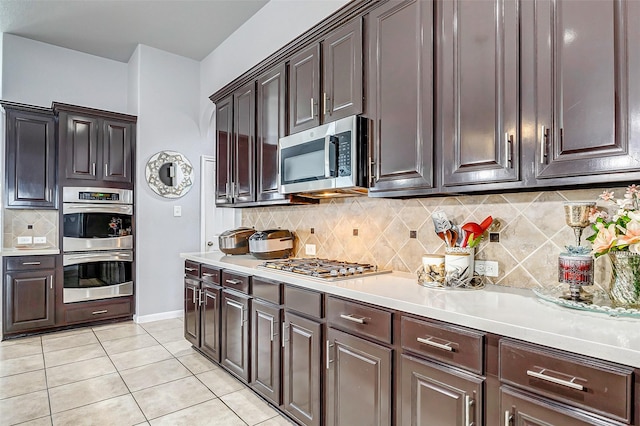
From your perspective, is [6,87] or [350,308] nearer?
[350,308]

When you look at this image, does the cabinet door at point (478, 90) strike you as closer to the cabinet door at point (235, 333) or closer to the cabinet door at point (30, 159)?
the cabinet door at point (235, 333)

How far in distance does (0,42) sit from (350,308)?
4904 mm

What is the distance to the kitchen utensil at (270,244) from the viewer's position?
2975 millimetres

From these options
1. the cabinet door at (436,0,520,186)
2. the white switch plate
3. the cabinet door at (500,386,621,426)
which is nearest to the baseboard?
the white switch plate

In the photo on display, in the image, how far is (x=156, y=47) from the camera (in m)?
4.52

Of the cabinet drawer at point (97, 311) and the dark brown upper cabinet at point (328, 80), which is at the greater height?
the dark brown upper cabinet at point (328, 80)

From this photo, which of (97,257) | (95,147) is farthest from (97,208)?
(95,147)

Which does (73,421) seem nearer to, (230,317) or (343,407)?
(230,317)

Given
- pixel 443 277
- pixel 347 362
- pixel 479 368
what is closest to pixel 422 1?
pixel 443 277

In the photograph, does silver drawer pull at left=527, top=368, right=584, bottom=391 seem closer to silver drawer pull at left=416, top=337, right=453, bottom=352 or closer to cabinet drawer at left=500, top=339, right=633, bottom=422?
cabinet drawer at left=500, top=339, right=633, bottom=422

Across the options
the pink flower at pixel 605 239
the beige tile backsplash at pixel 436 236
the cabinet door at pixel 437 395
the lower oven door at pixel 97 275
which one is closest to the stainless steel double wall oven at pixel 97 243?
the lower oven door at pixel 97 275

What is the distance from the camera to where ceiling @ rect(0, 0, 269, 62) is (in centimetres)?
359

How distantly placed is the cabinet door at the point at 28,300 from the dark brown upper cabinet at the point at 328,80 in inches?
129

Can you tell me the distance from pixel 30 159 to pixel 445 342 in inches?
180
